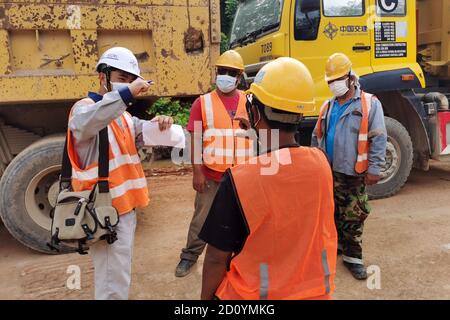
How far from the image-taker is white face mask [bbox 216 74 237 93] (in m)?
3.21

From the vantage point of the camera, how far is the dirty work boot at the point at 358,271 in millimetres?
3225

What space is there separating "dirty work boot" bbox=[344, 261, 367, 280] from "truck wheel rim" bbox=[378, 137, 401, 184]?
215 cm

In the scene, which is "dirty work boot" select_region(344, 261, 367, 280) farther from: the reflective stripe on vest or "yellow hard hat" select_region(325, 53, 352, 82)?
the reflective stripe on vest

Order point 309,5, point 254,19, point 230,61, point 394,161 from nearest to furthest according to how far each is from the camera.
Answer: point 230,61, point 309,5, point 394,161, point 254,19

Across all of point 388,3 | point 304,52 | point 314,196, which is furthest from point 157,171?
point 314,196

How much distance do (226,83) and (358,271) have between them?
1.82 metres

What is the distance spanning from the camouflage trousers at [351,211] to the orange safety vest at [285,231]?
1.97 metres

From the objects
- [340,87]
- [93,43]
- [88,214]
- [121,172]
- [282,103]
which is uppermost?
[93,43]

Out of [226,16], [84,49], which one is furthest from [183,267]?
[226,16]

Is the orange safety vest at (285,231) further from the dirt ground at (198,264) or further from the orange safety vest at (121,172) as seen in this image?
the dirt ground at (198,264)

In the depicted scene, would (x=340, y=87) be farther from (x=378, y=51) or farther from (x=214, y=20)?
(x=378, y=51)

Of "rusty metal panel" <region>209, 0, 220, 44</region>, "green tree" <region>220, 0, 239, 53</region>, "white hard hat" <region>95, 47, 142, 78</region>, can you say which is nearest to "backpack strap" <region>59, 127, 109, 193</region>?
"white hard hat" <region>95, 47, 142, 78</region>

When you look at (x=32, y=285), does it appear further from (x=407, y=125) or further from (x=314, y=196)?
(x=407, y=125)

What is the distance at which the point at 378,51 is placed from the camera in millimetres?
4914
